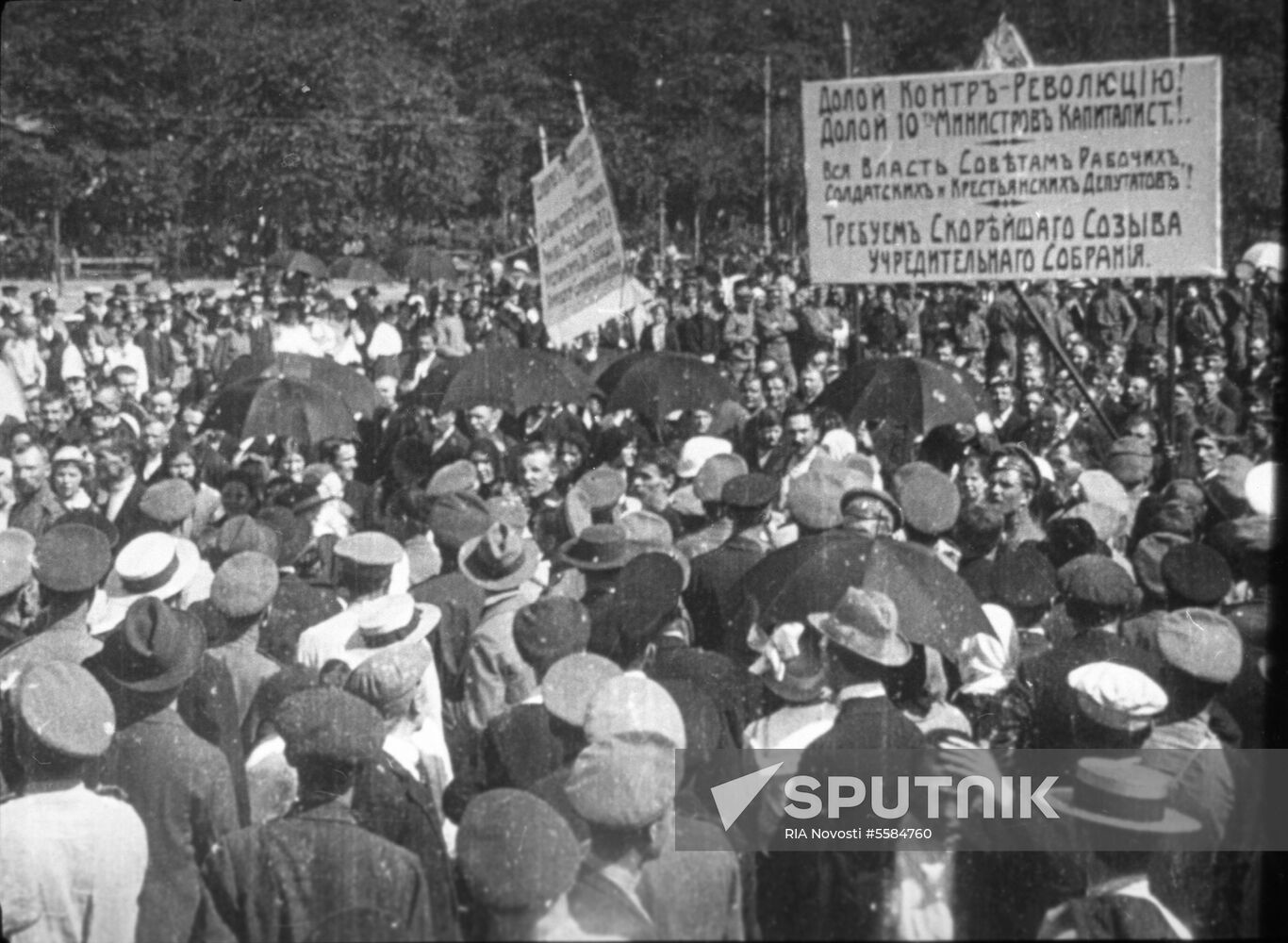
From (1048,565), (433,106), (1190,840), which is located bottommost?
(1190,840)

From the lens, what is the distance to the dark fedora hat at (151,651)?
153 inches

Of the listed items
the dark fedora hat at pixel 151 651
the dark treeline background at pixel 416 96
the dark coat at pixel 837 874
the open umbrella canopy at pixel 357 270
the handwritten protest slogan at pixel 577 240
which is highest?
the dark treeline background at pixel 416 96

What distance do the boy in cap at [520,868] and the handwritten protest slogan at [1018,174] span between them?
4.90 metres

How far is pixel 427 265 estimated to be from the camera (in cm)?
2345

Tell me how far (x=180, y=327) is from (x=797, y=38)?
29.3 feet

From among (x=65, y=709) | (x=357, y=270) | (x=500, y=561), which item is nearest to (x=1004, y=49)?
(x=500, y=561)

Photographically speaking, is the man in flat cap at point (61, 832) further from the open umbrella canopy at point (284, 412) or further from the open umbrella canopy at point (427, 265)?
the open umbrella canopy at point (427, 265)

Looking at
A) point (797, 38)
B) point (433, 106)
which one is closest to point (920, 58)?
point (797, 38)

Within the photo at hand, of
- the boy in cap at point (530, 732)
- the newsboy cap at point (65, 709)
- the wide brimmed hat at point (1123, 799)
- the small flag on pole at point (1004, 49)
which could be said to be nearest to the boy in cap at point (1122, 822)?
the wide brimmed hat at point (1123, 799)

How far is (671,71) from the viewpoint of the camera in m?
21.8

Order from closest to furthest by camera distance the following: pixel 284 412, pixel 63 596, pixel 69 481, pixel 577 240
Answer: pixel 63 596
pixel 69 481
pixel 284 412
pixel 577 240

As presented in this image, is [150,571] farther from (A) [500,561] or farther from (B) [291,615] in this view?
(A) [500,561]

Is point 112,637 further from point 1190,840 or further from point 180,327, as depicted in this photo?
point 180,327

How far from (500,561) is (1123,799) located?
8.07 feet
